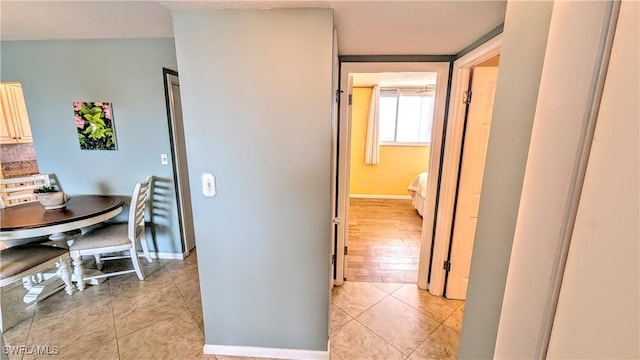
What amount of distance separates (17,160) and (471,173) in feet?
19.6

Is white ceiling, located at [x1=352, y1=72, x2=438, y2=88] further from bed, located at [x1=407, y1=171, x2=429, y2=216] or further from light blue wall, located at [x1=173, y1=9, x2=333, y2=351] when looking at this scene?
light blue wall, located at [x1=173, y1=9, x2=333, y2=351]

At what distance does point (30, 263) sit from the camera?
6.11 ft

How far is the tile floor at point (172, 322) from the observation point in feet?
5.59

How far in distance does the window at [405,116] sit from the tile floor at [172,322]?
3686 millimetres

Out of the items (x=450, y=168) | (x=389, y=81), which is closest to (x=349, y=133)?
(x=450, y=168)

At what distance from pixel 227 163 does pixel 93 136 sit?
2178 mm

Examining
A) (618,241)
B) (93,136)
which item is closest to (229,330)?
(618,241)

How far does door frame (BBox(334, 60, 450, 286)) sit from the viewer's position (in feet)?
6.62

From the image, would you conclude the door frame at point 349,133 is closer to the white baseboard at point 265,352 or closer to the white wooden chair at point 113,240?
the white baseboard at point 265,352

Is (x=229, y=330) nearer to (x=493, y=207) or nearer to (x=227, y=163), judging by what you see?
(x=227, y=163)

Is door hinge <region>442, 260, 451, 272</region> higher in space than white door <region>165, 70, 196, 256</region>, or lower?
lower

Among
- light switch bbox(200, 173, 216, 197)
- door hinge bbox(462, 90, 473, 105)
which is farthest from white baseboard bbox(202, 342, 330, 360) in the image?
door hinge bbox(462, 90, 473, 105)

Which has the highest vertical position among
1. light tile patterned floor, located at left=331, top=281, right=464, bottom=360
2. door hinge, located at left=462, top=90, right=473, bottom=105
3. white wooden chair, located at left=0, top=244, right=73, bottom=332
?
door hinge, located at left=462, top=90, right=473, bottom=105

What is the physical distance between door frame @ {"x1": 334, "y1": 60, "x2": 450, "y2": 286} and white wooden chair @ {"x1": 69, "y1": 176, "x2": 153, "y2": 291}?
6.03 feet
